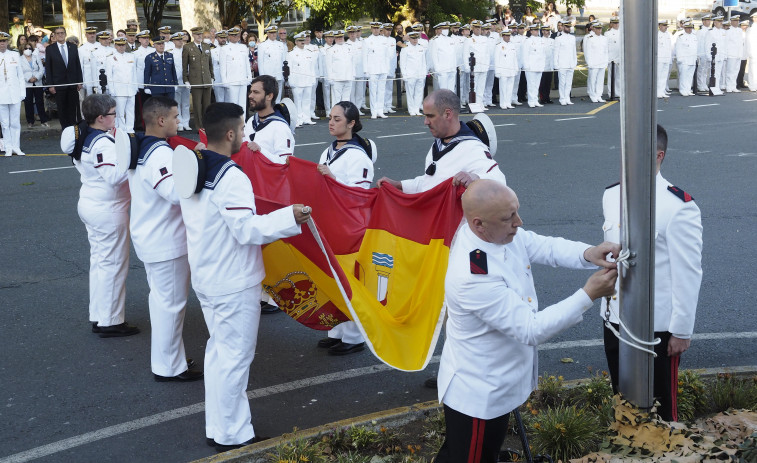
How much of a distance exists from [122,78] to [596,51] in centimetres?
1357

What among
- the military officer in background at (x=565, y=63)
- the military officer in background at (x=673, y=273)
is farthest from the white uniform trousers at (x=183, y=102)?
the military officer in background at (x=673, y=273)

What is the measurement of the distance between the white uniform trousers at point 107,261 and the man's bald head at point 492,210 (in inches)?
182

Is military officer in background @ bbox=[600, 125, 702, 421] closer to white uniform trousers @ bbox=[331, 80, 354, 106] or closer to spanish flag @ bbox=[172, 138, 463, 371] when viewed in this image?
spanish flag @ bbox=[172, 138, 463, 371]

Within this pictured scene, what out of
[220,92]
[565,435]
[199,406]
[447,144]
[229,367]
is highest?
[220,92]

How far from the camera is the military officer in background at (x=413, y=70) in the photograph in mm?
23375

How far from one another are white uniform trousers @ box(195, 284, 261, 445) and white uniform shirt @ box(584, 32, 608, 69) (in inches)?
849

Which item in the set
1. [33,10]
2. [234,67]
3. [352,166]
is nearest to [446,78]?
[234,67]

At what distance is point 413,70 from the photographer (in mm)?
23438

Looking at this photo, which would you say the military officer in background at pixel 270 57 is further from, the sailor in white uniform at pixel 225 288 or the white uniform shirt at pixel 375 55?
the sailor in white uniform at pixel 225 288

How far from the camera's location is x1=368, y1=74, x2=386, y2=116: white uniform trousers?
22453mm

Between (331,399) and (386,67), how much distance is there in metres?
18.0

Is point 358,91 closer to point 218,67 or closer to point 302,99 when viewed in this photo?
point 302,99

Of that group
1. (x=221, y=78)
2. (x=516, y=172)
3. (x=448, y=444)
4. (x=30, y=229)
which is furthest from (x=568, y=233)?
(x=221, y=78)

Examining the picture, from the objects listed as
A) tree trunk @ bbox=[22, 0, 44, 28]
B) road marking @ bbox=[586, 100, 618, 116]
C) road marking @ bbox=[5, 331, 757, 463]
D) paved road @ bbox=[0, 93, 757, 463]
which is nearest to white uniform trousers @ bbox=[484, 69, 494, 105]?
road marking @ bbox=[586, 100, 618, 116]
